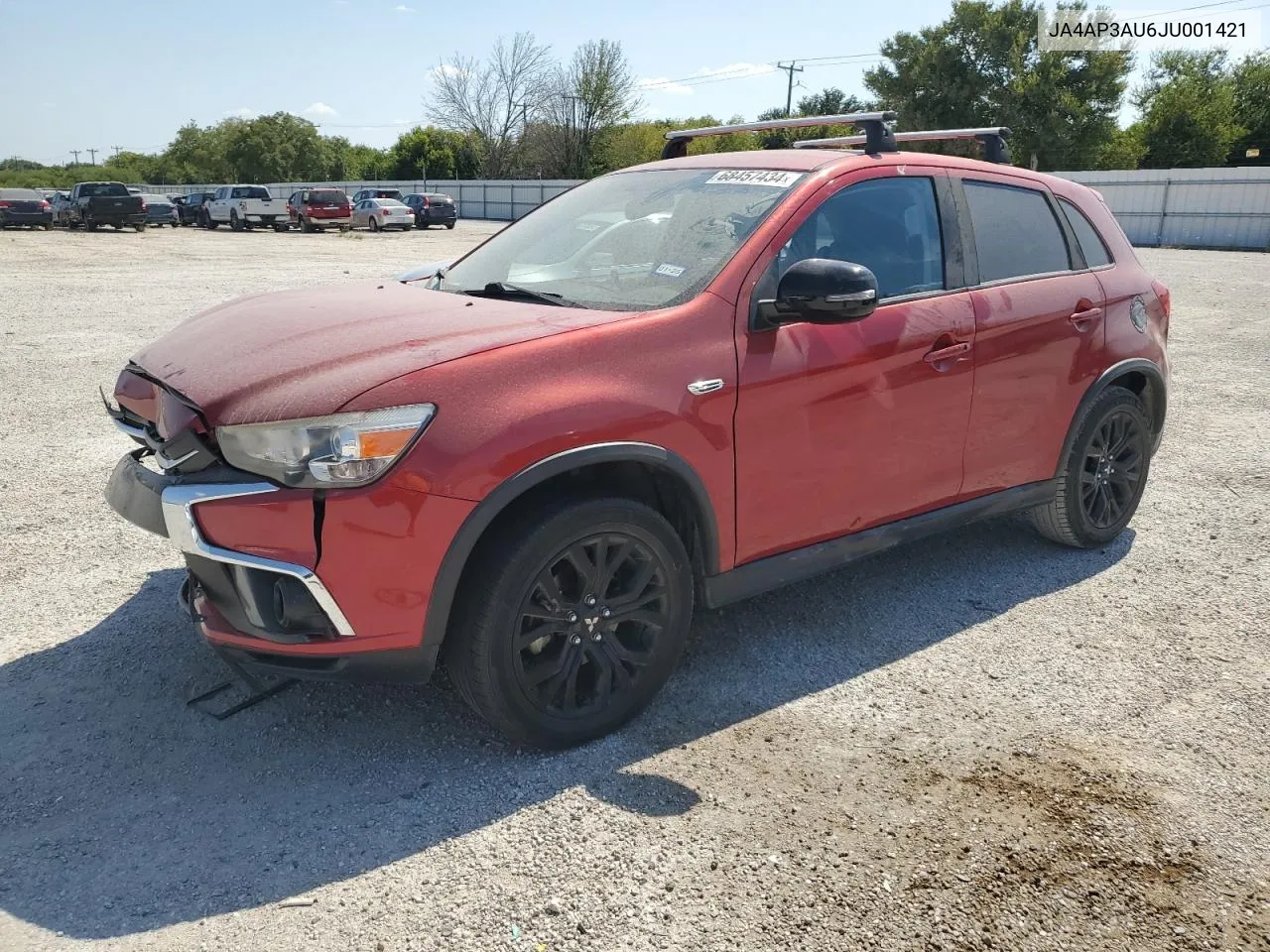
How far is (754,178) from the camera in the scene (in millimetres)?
3822

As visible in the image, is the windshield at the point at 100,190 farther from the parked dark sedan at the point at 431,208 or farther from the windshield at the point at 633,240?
the windshield at the point at 633,240

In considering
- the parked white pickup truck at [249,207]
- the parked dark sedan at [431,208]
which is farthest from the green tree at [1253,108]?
the parked white pickup truck at [249,207]

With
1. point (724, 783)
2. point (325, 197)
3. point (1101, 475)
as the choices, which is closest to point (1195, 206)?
point (325, 197)

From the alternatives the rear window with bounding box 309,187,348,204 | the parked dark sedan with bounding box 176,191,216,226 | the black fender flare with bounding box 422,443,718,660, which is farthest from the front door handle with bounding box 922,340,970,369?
the parked dark sedan with bounding box 176,191,216,226

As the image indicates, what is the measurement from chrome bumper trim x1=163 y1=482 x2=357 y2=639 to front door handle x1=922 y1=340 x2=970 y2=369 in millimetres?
2377

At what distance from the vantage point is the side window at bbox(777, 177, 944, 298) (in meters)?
3.70

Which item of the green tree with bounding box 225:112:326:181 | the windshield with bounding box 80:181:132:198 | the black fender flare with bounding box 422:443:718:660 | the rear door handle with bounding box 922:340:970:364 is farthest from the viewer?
the green tree with bounding box 225:112:326:181

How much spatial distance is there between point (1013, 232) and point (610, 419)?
2.41m

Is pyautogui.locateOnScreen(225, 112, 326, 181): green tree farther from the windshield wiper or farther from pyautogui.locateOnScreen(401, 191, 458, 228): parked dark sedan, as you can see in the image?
the windshield wiper

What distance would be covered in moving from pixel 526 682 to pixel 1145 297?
3740 mm

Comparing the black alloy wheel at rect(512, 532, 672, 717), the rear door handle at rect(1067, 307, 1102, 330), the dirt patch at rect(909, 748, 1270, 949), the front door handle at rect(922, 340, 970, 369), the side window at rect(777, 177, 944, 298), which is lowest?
the dirt patch at rect(909, 748, 1270, 949)

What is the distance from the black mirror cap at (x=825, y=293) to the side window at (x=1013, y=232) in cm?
114

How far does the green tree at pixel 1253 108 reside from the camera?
50.0 meters

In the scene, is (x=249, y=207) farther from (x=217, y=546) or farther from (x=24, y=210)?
(x=217, y=546)
